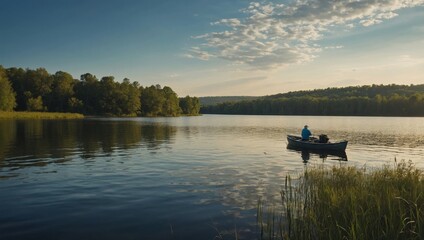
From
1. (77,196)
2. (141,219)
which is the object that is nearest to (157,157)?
(77,196)

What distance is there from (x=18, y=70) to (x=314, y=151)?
504 feet

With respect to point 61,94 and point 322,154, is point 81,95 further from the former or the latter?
point 322,154

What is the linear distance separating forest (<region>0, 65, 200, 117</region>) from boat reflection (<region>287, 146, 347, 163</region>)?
119960 millimetres

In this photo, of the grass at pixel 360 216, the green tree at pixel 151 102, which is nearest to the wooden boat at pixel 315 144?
the grass at pixel 360 216

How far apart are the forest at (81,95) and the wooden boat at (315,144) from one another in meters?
118

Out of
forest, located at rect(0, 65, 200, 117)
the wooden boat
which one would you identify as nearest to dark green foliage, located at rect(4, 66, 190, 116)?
forest, located at rect(0, 65, 200, 117)

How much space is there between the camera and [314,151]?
3941 centimetres

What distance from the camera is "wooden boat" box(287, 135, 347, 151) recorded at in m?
37.2

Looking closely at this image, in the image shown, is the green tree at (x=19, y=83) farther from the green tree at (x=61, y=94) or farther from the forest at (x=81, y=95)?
the green tree at (x=61, y=94)

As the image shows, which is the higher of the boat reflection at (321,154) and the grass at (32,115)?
the grass at (32,115)

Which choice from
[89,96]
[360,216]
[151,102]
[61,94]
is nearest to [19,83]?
[61,94]

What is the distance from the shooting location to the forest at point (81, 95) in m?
146

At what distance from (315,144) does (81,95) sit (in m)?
149

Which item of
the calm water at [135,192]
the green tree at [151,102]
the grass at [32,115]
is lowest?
the calm water at [135,192]
